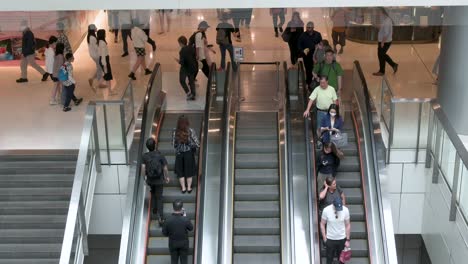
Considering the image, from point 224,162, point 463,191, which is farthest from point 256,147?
point 463,191

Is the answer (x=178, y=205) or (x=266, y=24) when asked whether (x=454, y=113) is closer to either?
(x=266, y=24)

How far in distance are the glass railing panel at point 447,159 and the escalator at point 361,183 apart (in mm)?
1029

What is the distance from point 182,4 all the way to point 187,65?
3.68 metres

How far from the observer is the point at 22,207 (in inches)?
540

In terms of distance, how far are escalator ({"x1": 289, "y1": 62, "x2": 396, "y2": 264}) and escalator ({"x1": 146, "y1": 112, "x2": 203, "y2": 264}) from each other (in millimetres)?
2137

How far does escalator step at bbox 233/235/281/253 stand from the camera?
43.3 feet

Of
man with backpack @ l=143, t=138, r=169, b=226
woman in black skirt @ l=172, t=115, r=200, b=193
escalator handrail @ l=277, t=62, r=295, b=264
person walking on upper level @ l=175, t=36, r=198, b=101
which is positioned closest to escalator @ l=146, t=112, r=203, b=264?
woman in black skirt @ l=172, t=115, r=200, b=193

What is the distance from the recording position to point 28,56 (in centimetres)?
1823

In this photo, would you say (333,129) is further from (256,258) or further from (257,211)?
(256,258)

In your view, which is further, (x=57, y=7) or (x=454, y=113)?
(x=454, y=113)

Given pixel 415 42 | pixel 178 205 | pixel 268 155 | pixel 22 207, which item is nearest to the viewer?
pixel 178 205

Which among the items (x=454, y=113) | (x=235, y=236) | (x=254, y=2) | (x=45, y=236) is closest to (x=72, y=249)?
(x=45, y=236)

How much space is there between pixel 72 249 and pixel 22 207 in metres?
1.99

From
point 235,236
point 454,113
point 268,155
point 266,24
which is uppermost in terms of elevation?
point 266,24
